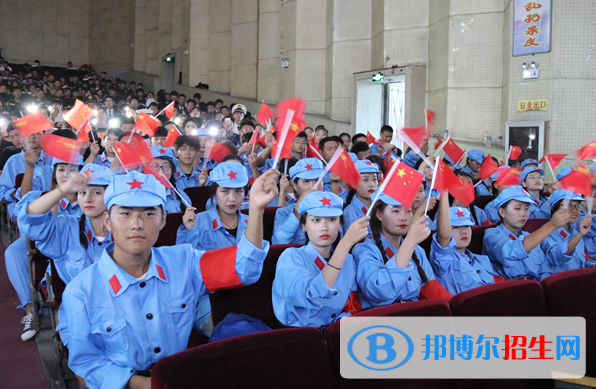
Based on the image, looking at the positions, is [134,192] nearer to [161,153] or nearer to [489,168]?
[161,153]

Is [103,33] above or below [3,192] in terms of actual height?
above

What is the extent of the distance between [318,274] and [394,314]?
62 centimetres

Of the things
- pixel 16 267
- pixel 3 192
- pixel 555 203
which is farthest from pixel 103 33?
pixel 555 203

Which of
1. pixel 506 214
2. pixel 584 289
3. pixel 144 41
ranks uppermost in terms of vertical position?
pixel 144 41

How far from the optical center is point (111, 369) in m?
1.81

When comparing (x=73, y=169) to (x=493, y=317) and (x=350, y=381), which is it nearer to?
(x=350, y=381)

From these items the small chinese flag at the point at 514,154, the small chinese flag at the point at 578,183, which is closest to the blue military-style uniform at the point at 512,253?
the small chinese flag at the point at 578,183

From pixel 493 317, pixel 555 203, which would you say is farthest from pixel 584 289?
pixel 555 203

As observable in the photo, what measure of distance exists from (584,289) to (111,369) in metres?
2.29

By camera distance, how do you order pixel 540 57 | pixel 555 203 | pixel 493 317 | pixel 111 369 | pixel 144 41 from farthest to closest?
pixel 144 41 → pixel 540 57 → pixel 555 203 → pixel 493 317 → pixel 111 369

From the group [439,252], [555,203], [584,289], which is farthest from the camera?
[555,203]

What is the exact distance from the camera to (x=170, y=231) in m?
3.71

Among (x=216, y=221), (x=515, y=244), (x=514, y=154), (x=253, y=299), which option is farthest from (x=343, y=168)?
(x=514, y=154)

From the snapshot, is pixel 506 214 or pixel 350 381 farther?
pixel 506 214
